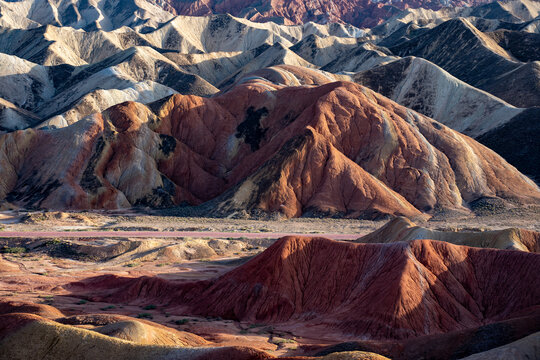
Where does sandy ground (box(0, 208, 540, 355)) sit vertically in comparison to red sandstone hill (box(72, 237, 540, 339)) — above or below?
below

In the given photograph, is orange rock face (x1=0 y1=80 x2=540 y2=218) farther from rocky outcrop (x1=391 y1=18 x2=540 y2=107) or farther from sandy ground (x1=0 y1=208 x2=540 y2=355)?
rocky outcrop (x1=391 y1=18 x2=540 y2=107)

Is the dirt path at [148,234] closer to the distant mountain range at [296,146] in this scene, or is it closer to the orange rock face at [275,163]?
the distant mountain range at [296,146]

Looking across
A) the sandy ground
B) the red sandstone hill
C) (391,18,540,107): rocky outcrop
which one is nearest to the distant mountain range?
(391,18,540,107): rocky outcrop

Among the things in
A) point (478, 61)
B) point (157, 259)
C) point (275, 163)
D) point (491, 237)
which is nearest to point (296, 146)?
point (275, 163)

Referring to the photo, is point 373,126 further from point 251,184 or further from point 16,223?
point 16,223

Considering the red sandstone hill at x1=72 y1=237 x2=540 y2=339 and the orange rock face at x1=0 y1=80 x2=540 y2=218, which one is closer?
the red sandstone hill at x1=72 y1=237 x2=540 y2=339

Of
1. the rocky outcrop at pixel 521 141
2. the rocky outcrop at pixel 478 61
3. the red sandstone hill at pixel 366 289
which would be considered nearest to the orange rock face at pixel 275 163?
the rocky outcrop at pixel 521 141

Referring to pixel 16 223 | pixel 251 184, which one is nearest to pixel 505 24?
pixel 251 184
